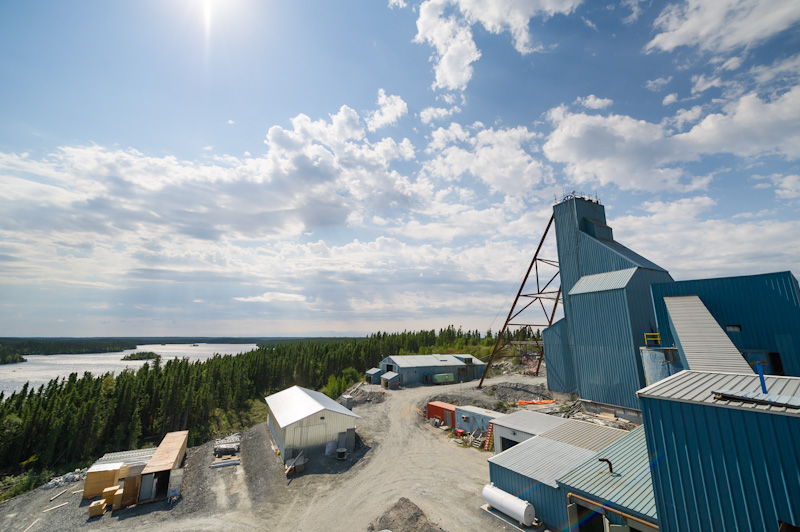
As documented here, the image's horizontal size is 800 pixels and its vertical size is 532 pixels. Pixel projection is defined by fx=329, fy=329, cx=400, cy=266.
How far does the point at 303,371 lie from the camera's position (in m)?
81.2

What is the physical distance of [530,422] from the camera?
83.3 ft

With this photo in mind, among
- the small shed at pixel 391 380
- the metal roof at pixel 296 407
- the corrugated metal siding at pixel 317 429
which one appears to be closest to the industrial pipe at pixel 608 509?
the metal roof at pixel 296 407

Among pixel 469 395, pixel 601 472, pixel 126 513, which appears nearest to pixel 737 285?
pixel 601 472

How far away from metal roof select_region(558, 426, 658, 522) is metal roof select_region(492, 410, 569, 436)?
6491 millimetres

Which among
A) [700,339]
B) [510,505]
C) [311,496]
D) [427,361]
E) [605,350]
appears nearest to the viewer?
[510,505]

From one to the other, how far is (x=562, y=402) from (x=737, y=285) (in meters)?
18.5

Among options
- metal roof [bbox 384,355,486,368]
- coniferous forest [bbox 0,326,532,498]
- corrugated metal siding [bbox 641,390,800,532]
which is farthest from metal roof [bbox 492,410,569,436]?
coniferous forest [bbox 0,326,532,498]

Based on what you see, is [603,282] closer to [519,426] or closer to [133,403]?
[519,426]

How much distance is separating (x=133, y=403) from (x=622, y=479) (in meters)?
57.6

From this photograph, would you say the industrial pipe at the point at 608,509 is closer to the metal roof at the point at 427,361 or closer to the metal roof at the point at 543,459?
the metal roof at the point at 543,459

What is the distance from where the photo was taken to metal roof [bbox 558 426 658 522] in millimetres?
→ 12459

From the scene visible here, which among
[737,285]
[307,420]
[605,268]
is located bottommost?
[307,420]

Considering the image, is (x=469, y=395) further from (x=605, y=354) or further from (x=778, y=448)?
(x=778, y=448)

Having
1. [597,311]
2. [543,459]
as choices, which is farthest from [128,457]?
[597,311]
